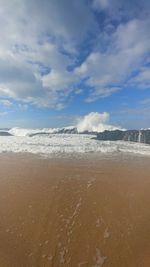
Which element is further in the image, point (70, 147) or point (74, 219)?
point (70, 147)

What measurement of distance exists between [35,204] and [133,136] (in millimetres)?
27665

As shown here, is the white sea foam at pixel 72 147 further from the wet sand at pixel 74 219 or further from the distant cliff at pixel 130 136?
the wet sand at pixel 74 219

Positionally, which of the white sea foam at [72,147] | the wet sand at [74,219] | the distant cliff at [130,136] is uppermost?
the distant cliff at [130,136]

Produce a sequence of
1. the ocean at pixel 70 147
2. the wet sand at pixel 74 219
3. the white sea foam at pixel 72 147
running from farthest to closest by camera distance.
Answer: the white sea foam at pixel 72 147
the ocean at pixel 70 147
the wet sand at pixel 74 219

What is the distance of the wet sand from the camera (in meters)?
4.70

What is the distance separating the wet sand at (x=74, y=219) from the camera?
15.4 ft

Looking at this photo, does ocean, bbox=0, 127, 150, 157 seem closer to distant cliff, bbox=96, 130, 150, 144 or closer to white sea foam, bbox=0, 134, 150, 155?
white sea foam, bbox=0, 134, 150, 155

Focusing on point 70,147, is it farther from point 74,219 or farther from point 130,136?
point 130,136

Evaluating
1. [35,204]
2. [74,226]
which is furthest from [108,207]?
[35,204]

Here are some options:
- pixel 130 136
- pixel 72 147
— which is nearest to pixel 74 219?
pixel 72 147

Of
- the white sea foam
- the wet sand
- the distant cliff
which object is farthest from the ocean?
the wet sand

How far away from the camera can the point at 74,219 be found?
6.19 meters

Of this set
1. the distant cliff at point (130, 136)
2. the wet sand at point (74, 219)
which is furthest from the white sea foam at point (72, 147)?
the wet sand at point (74, 219)

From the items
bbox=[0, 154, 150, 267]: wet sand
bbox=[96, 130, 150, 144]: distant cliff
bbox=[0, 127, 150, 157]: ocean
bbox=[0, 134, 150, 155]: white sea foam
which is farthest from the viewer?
bbox=[96, 130, 150, 144]: distant cliff
